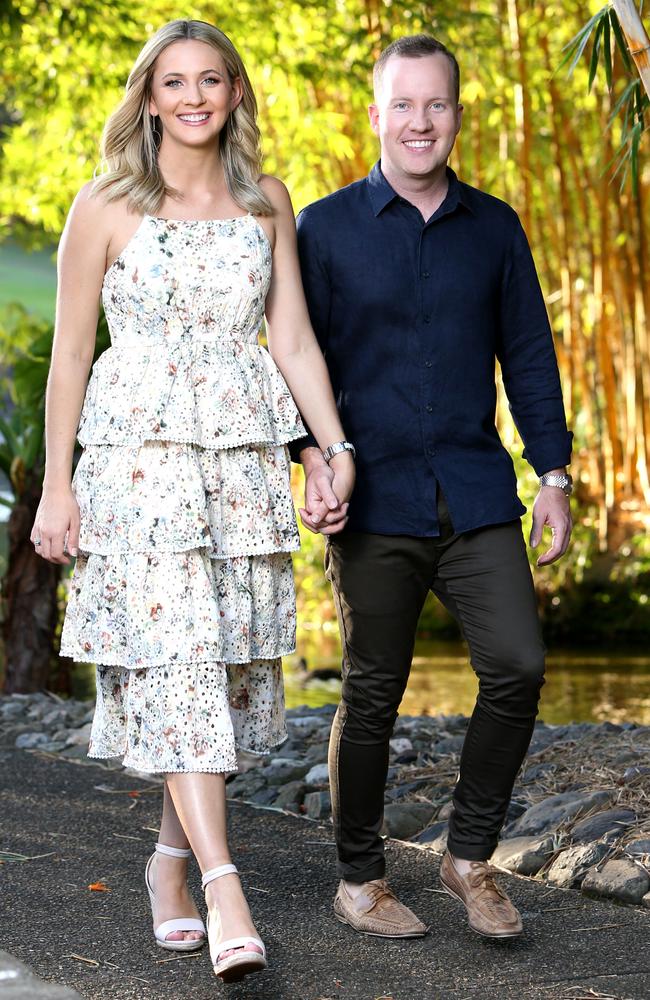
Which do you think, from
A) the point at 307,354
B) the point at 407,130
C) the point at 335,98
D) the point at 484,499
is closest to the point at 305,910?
the point at 484,499

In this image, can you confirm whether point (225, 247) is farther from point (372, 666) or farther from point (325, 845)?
point (325, 845)

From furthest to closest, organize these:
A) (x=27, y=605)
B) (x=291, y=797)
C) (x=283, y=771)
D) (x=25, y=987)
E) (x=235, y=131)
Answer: (x=27, y=605) < (x=283, y=771) < (x=291, y=797) < (x=235, y=131) < (x=25, y=987)

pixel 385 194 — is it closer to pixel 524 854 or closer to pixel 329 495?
pixel 329 495

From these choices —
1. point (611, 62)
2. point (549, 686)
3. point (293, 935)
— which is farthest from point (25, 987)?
point (549, 686)

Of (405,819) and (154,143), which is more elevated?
(154,143)

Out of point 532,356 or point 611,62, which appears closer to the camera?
point 532,356

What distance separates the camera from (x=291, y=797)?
12.5 feet

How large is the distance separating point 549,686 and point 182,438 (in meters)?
5.68

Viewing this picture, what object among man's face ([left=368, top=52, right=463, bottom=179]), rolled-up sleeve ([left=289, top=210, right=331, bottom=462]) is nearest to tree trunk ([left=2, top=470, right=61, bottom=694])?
rolled-up sleeve ([left=289, top=210, right=331, bottom=462])

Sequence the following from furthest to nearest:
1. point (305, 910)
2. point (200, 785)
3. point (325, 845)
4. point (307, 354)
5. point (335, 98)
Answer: point (335, 98) → point (325, 845) → point (305, 910) → point (307, 354) → point (200, 785)

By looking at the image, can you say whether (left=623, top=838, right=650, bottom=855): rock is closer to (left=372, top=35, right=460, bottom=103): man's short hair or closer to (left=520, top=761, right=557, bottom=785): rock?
(left=520, top=761, right=557, bottom=785): rock

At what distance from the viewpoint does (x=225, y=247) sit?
254 cm

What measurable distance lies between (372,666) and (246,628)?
0.30 metres

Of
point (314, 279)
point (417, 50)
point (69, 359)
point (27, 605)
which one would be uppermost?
point (417, 50)
